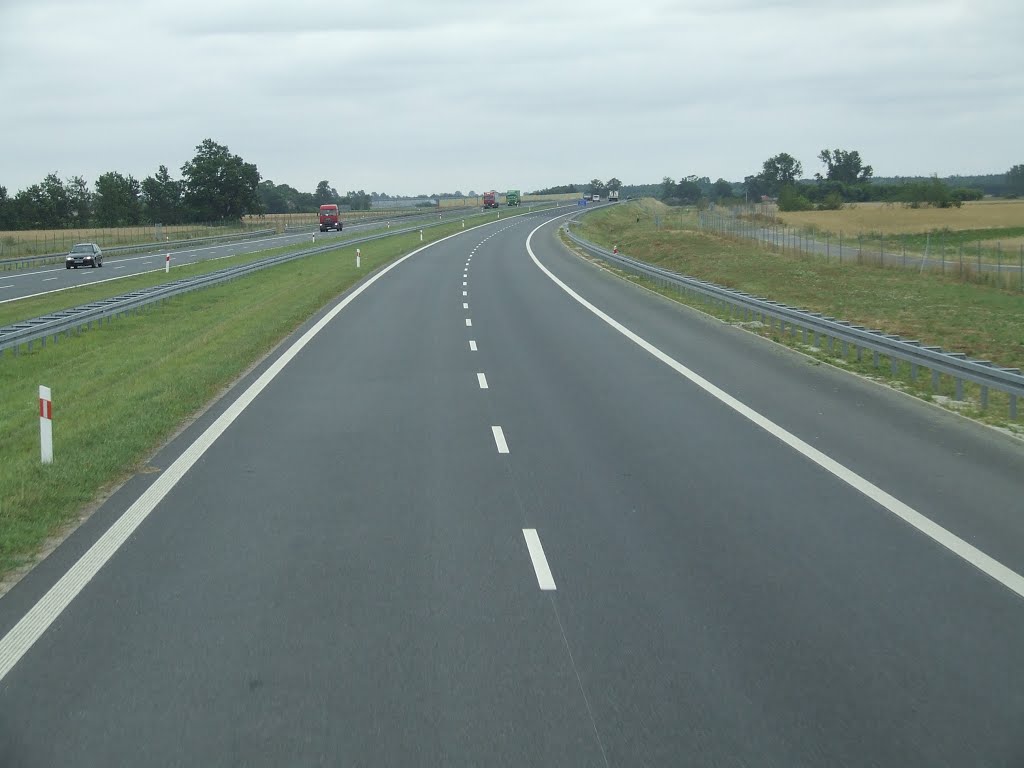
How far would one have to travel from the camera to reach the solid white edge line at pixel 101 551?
7.55 meters

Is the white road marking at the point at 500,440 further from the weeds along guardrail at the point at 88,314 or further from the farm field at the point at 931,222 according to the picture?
the farm field at the point at 931,222

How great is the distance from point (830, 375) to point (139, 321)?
20.4m

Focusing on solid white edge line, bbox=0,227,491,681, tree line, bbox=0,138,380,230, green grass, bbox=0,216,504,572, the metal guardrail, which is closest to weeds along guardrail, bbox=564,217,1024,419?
solid white edge line, bbox=0,227,491,681

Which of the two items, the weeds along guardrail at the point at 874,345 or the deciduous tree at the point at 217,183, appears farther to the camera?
the deciduous tree at the point at 217,183

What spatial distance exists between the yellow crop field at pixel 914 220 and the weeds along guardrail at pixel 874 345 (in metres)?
63.2

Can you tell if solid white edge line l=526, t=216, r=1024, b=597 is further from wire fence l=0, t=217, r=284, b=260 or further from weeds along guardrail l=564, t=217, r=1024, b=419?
wire fence l=0, t=217, r=284, b=260

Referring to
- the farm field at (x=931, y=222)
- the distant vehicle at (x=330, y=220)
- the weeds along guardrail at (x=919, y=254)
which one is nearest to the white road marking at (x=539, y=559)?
the weeds along guardrail at (x=919, y=254)

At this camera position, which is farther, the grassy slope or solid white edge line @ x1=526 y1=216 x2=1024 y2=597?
the grassy slope

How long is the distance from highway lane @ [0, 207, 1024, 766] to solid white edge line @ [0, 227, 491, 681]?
0.13 meters

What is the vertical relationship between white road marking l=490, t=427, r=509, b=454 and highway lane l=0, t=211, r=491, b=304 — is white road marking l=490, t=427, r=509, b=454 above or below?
above

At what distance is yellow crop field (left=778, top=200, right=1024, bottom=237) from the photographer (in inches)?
3802

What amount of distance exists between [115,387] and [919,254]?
5347 centimetres

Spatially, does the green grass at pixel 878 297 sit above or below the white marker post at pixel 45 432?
below

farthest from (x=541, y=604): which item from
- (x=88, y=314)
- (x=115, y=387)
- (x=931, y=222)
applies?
(x=931, y=222)
